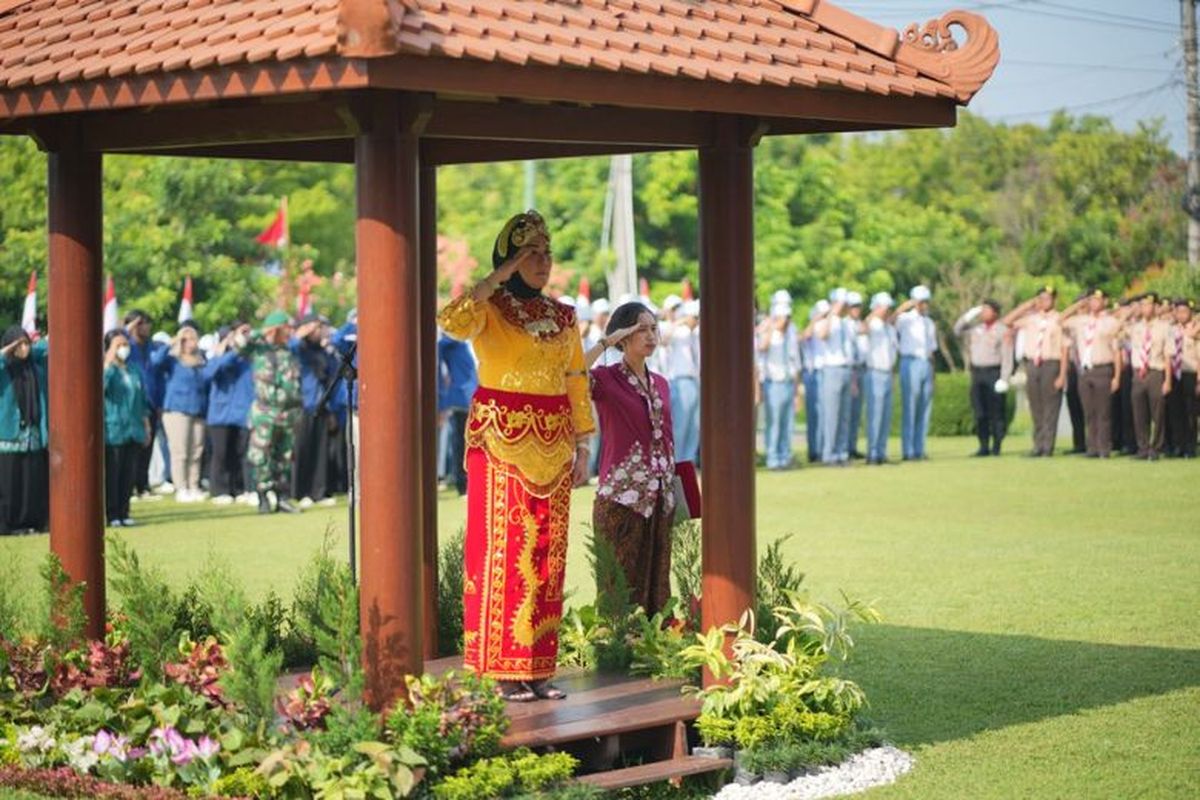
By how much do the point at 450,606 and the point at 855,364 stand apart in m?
17.0

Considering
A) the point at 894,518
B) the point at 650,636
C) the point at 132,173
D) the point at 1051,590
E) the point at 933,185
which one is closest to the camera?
the point at 650,636

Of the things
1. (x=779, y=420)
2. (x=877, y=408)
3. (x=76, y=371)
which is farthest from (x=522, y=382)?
(x=877, y=408)

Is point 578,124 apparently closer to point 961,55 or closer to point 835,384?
point 961,55

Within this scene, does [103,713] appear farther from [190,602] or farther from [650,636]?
[650,636]

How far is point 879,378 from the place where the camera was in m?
26.6

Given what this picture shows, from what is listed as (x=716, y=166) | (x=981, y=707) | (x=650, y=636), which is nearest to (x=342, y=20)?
(x=716, y=166)

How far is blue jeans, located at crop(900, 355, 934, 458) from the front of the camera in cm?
2720

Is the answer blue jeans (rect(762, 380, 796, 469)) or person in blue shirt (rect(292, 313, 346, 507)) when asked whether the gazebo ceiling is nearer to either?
person in blue shirt (rect(292, 313, 346, 507))

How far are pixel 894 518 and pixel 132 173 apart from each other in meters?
23.1

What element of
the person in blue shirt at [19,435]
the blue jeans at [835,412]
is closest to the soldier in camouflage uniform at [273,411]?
the person in blue shirt at [19,435]

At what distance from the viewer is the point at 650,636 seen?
9539 millimetres

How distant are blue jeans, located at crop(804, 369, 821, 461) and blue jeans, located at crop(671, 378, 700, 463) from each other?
205 centimetres

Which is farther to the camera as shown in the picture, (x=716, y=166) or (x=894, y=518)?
(x=894, y=518)

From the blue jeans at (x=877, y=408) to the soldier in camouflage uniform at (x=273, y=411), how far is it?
8856mm
